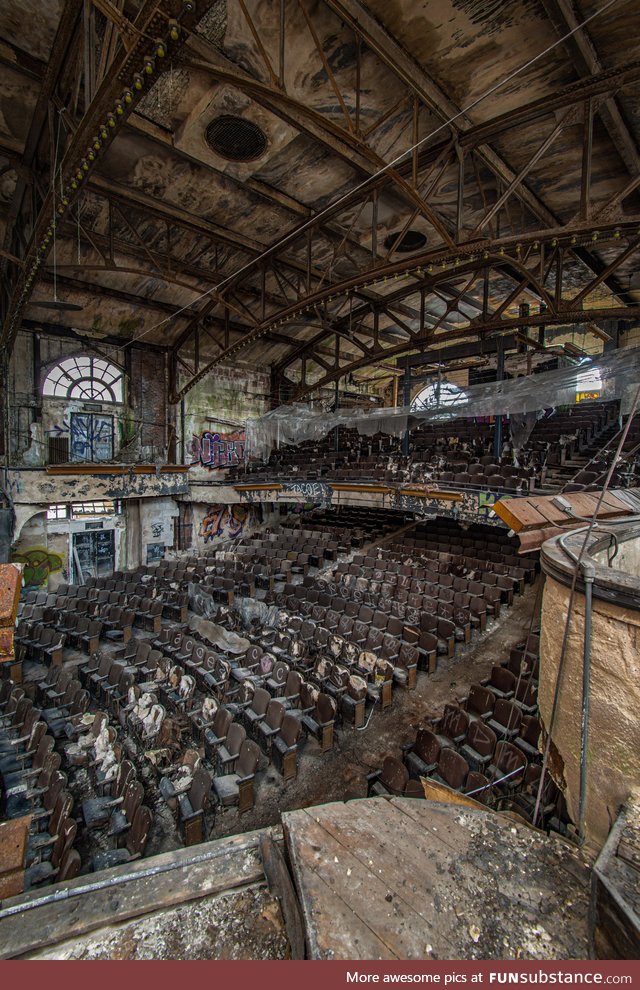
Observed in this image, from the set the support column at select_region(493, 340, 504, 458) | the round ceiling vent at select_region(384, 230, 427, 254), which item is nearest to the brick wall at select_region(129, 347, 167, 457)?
the round ceiling vent at select_region(384, 230, 427, 254)

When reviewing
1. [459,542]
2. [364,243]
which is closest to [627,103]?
[364,243]

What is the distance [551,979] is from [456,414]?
11313mm

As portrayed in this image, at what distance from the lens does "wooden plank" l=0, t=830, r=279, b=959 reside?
1.43 meters

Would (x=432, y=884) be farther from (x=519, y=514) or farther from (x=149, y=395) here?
(x=149, y=395)

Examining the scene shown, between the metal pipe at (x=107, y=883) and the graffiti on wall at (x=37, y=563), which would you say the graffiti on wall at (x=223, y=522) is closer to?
the graffiti on wall at (x=37, y=563)

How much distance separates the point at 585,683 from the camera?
74.0 inches

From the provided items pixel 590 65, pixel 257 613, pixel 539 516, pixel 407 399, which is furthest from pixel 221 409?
pixel 539 516

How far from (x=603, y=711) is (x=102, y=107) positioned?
6.40 m

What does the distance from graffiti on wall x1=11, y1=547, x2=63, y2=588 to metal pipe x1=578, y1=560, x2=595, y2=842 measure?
1345 cm

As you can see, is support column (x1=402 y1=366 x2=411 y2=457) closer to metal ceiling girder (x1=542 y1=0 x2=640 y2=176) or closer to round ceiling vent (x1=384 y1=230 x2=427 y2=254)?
round ceiling vent (x1=384 y1=230 x2=427 y2=254)

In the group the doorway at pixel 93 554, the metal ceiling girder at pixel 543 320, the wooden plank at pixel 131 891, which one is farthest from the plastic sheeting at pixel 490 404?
the wooden plank at pixel 131 891

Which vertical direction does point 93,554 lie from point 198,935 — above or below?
below

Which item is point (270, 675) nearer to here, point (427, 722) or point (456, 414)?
point (427, 722)

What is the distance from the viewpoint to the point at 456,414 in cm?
1144
